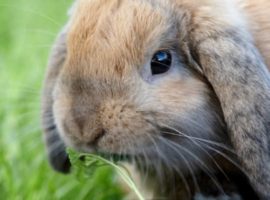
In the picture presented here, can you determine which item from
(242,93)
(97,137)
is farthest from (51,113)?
(242,93)

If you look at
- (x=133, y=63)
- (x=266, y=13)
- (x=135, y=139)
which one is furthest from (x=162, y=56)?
(x=266, y=13)

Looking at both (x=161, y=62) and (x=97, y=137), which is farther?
(x=161, y=62)

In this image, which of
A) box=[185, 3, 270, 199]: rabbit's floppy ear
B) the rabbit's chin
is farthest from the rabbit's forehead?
the rabbit's chin

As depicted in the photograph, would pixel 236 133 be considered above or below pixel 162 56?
below

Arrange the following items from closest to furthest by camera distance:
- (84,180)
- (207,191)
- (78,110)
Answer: (78,110), (207,191), (84,180)

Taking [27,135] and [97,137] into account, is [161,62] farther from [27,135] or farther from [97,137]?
[27,135]

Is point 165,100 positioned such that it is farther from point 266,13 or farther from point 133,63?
point 266,13

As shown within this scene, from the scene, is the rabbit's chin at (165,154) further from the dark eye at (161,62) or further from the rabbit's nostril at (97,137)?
the dark eye at (161,62)
